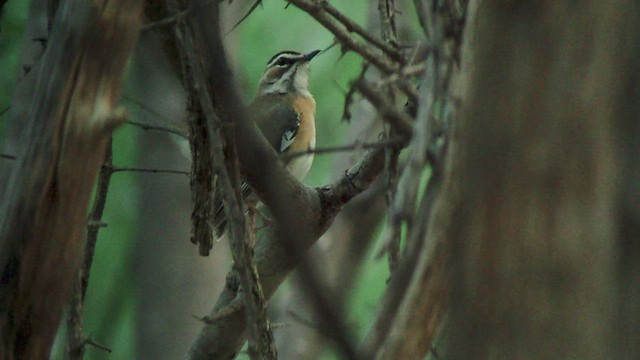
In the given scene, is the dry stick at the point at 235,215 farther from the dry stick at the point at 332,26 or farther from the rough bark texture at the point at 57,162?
the dry stick at the point at 332,26

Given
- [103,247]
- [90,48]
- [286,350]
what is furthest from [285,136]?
[90,48]

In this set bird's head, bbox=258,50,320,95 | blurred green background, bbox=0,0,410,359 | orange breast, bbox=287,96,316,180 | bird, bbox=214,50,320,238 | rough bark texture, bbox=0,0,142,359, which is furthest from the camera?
bird's head, bbox=258,50,320,95

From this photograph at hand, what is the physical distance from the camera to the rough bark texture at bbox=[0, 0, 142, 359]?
2.35 metres

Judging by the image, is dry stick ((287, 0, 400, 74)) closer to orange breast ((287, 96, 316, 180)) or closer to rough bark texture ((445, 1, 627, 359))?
rough bark texture ((445, 1, 627, 359))

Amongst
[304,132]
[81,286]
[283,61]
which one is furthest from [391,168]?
[283,61]

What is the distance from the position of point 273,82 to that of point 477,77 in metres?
5.76

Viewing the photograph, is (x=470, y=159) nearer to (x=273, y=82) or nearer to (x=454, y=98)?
(x=454, y=98)

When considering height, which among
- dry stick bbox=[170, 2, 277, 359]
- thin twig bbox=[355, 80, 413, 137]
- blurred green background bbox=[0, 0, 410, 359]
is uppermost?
thin twig bbox=[355, 80, 413, 137]

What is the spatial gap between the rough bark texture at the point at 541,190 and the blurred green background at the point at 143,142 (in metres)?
2.08

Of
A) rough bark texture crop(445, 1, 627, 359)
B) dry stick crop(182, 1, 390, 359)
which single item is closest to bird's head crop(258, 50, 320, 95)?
dry stick crop(182, 1, 390, 359)

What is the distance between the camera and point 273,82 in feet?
23.1

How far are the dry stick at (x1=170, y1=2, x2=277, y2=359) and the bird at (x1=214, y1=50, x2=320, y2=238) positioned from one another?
3277mm

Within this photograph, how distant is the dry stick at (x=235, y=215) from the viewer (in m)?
2.40

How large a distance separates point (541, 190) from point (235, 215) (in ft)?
4.13
